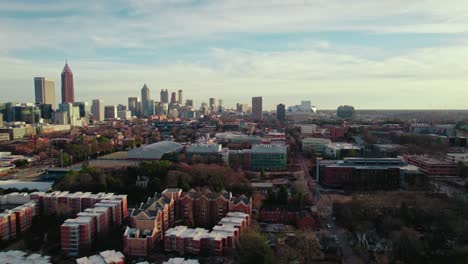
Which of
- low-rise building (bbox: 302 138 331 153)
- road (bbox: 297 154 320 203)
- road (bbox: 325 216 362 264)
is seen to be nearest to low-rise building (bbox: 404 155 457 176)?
road (bbox: 297 154 320 203)

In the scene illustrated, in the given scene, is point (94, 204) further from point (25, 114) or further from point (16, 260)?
point (25, 114)

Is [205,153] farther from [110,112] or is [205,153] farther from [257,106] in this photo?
[110,112]

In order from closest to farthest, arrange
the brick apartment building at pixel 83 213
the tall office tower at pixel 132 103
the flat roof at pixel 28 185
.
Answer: the brick apartment building at pixel 83 213, the flat roof at pixel 28 185, the tall office tower at pixel 132 103

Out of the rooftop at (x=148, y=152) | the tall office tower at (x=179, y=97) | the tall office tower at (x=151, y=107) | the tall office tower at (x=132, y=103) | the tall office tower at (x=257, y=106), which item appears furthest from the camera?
the tall office tower at (x=179, y=97)

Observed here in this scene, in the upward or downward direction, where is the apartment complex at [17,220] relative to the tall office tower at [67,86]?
downward

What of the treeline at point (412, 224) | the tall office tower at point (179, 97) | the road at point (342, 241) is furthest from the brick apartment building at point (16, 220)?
the tall office tower at point (179, 97)

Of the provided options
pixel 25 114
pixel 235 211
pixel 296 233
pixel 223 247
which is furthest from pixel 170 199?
pixel 25 114

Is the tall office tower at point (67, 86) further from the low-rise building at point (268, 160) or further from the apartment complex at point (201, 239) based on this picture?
the apartment complex at point (201, 239)

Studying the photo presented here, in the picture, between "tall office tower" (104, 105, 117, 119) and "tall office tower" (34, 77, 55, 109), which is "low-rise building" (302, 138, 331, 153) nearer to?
"tall office tower" (34, 77, 55, 109)
